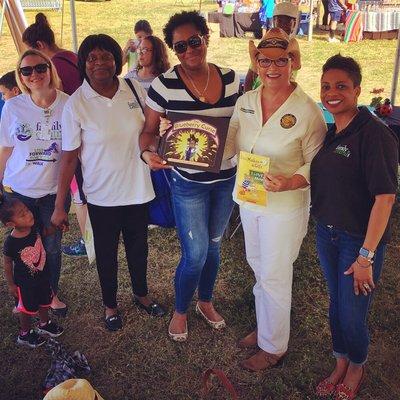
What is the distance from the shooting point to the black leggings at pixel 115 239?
297 centimetres

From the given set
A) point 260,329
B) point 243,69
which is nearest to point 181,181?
point 260,329

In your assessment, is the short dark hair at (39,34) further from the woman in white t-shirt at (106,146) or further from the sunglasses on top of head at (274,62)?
the sunglasses on top of head at (274,62)

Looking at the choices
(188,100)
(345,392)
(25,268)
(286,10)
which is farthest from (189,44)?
(286,10)

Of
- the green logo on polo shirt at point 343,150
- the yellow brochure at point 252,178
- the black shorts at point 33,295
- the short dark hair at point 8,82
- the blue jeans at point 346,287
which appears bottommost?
the black shorts at point 33,295

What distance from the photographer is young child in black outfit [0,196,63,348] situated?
2783 mm

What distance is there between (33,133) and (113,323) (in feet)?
4.83

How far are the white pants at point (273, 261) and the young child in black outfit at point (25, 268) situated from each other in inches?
53.1

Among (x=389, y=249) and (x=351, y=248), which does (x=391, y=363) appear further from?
(x=389, y=249)

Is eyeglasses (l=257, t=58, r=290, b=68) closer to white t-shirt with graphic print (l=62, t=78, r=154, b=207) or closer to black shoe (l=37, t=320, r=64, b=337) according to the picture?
white t-shirt with graphic print (l=62, t=78, r=154, b=207)

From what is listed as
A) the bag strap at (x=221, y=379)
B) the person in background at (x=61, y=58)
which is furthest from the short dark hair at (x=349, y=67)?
the person in background at (x=61, y=58)

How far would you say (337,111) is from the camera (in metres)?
2.15

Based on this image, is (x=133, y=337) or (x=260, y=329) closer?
(x=260, y=329)

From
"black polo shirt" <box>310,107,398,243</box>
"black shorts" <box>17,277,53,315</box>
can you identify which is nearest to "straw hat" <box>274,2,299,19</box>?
"black polo shirt" <box>310,107,398,243</box>

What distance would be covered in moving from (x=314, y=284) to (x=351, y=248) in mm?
1653
